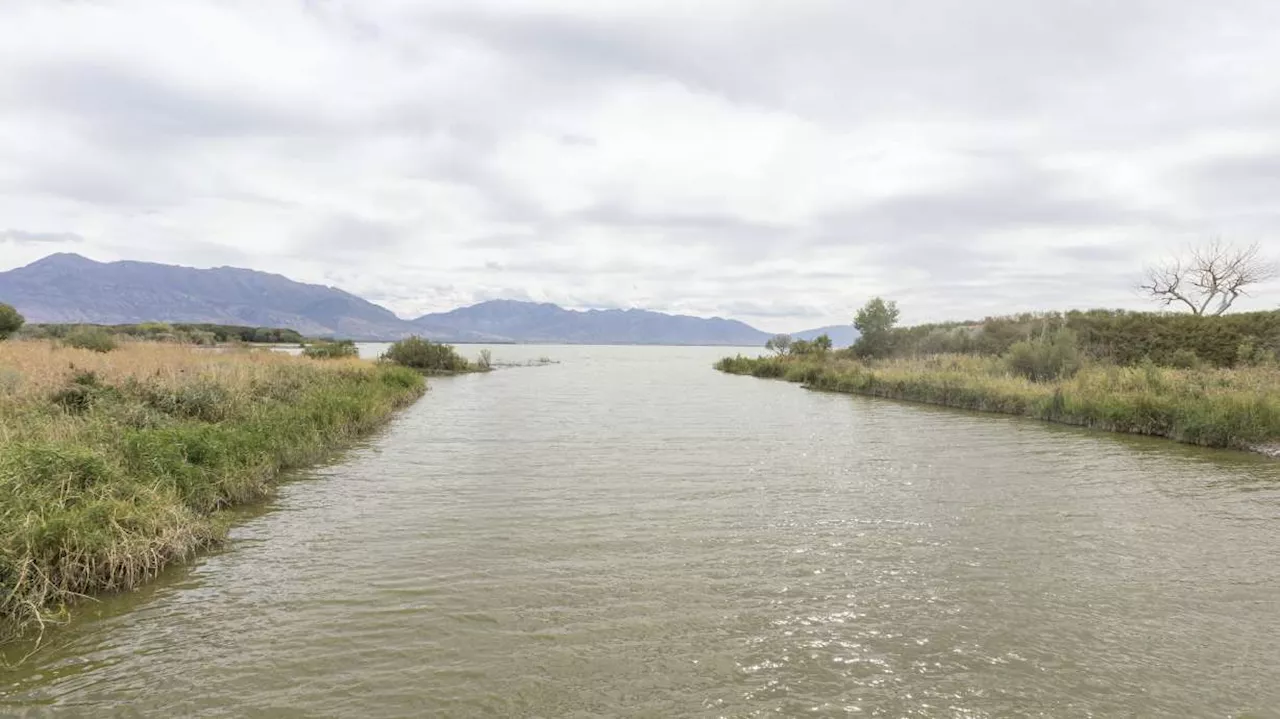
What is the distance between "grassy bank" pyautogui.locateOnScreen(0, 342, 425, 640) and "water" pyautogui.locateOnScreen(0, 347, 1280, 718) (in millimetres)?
645

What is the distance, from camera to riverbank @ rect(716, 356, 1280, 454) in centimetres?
2191

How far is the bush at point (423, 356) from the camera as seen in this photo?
6606 cm

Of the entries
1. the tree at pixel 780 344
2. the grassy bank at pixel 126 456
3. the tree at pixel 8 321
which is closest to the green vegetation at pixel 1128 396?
the grassy bank at pixel 126 456

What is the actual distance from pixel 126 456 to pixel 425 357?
56.7 meters

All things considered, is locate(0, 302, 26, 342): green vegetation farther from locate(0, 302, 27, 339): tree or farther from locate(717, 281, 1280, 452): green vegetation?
locate(717, 281, 1280, 452): green vegetation

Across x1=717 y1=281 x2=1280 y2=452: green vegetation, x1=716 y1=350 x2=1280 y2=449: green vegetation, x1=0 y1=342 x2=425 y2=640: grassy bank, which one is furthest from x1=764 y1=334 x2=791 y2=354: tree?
Result: x1=0 y1=342 x2=425 y2=640: grassy bank

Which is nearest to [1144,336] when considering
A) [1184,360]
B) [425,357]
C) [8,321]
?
[1184,360]

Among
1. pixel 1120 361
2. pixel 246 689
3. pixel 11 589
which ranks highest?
pixel 1120 361

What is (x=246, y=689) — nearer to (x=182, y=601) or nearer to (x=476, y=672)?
(x=476, y=672)

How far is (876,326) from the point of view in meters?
66.8

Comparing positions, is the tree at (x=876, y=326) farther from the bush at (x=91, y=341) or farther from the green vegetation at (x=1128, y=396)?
the bush at (x=91, y=341)

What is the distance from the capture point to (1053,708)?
636 centimetres

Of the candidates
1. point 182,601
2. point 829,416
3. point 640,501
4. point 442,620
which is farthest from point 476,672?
point 829,416

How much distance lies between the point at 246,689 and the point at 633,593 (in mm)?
4758
